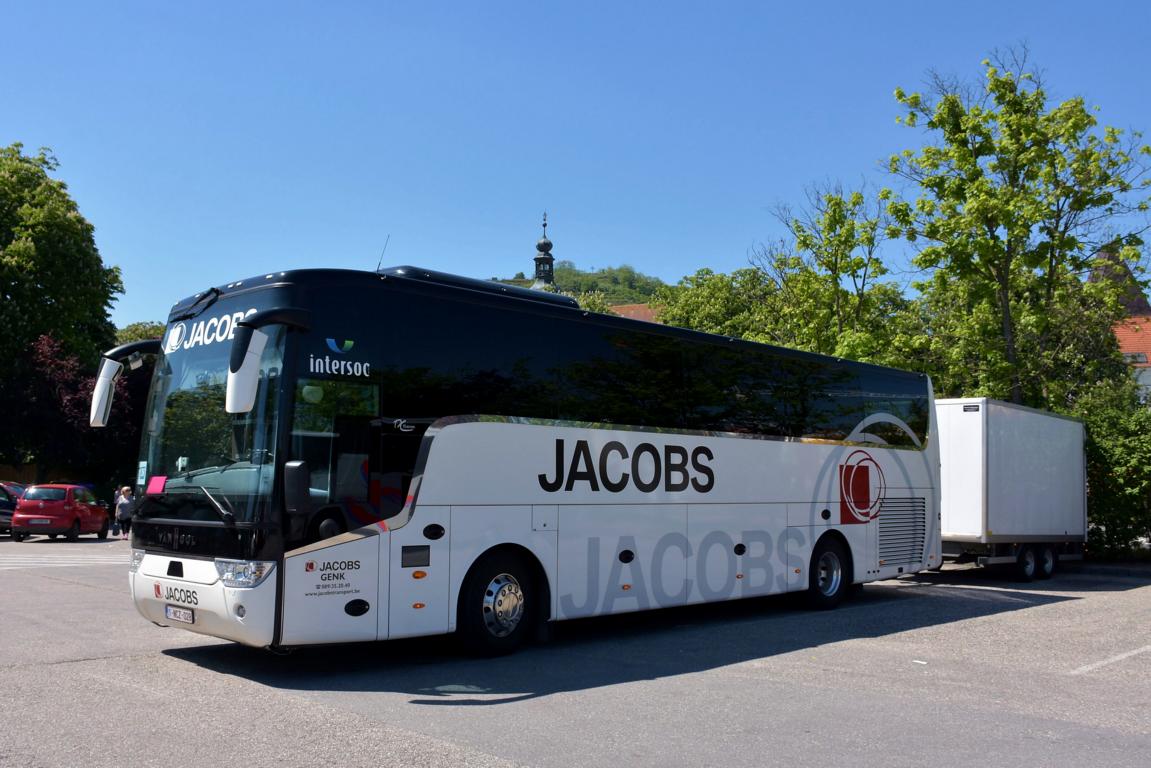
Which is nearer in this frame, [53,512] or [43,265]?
[53,512]

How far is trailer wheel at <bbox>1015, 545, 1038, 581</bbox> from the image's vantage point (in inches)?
772

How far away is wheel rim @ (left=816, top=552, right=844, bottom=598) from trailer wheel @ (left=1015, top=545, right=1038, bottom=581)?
6525mm

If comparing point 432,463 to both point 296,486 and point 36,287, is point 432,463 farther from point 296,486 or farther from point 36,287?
point 36,287

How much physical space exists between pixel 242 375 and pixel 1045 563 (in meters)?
17.7

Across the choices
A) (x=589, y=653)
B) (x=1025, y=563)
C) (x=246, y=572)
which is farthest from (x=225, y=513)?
(x=1025, y=563)

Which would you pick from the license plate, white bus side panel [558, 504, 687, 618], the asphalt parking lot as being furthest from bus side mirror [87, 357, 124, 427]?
white bus side panel [558, 504, 687, 618]

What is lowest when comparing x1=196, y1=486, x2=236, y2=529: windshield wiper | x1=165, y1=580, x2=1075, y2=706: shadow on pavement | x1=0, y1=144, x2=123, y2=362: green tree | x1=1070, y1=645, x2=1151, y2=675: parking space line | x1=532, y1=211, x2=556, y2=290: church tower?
x1=165, y1=580, x2=1075, y2=706: shadow on pavement

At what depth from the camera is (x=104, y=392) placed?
9.63 metres

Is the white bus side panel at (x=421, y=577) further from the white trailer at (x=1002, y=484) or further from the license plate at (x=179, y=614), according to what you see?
the white trailer at (x=1002, y=484)

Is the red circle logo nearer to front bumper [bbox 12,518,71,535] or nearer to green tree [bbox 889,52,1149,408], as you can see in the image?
green tree [bbox 889,52,1149,408]

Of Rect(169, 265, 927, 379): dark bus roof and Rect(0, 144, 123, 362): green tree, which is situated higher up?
Rect(0, 144, 123, 362): green tree

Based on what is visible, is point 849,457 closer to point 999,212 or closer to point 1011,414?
point 1011,414

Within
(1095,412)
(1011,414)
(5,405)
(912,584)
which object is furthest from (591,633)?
(5,405)

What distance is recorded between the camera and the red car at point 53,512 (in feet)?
95.6
